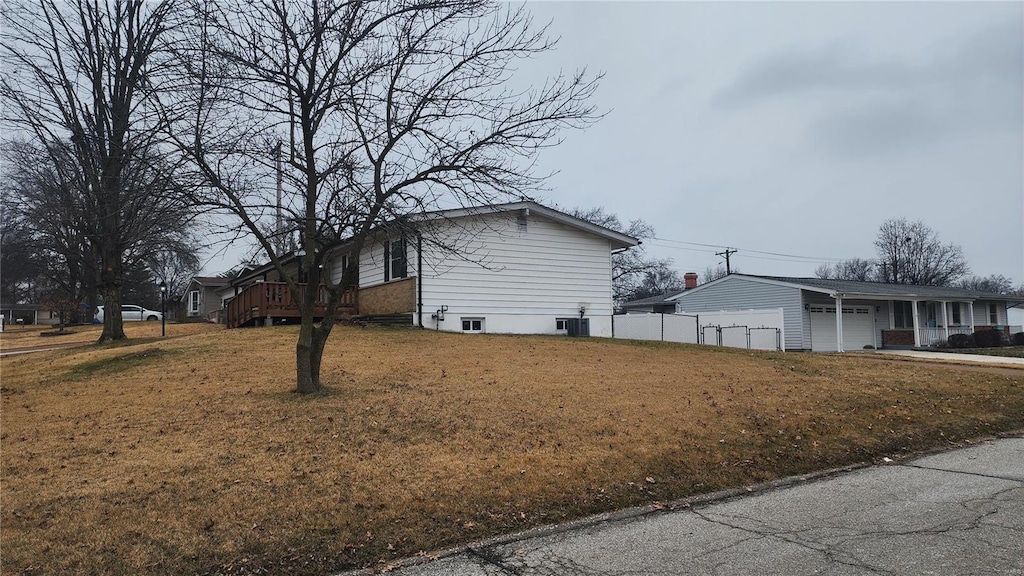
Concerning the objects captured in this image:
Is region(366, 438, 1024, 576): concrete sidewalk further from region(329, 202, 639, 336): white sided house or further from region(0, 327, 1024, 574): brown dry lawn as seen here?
region(329, 202, 639, 336): white sided house

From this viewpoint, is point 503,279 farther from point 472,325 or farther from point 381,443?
point 381,443

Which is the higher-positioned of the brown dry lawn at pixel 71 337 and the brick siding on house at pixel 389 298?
the brick siding on house at pixel 389 298

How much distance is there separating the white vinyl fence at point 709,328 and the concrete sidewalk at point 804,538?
17.5 m

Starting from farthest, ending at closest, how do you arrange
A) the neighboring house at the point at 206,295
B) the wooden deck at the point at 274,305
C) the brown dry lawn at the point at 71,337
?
the neighboring house at the point at 206,295
the brown dry lawn at the point at 71,337
the wooden deck at the point at 274,305

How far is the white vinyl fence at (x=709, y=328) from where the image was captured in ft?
76.8

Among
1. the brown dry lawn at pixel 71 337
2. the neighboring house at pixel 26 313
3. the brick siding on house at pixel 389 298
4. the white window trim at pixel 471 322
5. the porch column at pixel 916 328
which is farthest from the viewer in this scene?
the neighboring house at pixel 26 313

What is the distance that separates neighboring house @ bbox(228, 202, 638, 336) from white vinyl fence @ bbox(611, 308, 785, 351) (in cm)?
324

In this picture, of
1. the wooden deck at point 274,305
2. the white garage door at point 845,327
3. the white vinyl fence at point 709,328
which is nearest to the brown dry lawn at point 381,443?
the wooden deck at point 274,305

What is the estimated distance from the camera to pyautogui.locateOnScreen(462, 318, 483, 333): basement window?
753 inches

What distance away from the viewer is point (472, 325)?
19.3 m

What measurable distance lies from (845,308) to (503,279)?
17745mm

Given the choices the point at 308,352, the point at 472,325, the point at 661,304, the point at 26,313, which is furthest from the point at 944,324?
the point at 26,313

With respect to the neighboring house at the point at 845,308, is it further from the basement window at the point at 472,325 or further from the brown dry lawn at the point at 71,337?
the brown dry lawn at the point at 71,337

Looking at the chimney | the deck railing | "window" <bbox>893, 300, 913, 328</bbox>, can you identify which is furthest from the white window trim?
the deck railing
